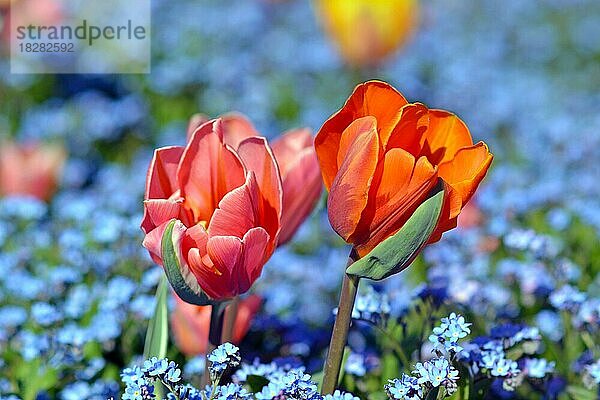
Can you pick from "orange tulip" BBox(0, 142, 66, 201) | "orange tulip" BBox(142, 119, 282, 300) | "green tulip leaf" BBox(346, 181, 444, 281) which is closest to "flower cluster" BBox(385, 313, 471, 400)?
"green tulip leaf" BBox(346, 181, 444, 281)

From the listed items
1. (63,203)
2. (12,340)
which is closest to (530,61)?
(63,203)

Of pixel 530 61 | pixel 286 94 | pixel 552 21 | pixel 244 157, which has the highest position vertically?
pixel 552 21

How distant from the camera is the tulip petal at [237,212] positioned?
1.13 metres

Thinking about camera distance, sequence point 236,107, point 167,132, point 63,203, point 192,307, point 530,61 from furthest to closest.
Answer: point 530,61
point 236,107
point 167,132
point 63,203
point 192,307

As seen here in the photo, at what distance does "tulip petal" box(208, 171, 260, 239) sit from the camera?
Result: 3.70 feet

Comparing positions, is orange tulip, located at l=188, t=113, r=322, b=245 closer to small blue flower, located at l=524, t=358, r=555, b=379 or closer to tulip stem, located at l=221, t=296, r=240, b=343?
tulip stem, located at l=221, t=296, r=240, b=343

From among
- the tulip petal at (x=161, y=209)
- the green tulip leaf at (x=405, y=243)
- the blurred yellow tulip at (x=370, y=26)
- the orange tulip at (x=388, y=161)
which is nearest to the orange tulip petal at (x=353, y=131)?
the orange tulip at (x=388, y=161)

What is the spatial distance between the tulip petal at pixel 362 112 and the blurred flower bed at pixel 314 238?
275mm

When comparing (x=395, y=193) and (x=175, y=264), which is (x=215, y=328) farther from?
(x=395, y=193)

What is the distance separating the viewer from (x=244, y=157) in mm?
1225

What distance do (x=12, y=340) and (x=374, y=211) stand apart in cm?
94

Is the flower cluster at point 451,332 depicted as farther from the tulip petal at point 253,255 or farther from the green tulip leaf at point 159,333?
the green tulip leaf at point 159,333

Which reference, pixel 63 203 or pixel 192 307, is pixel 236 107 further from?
pixel 192 307

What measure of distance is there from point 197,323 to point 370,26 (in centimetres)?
199
